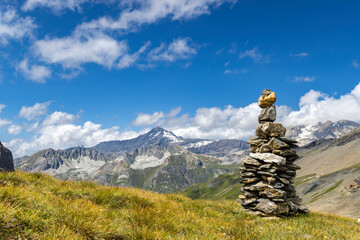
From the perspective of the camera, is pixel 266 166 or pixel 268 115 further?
pixel 268 115

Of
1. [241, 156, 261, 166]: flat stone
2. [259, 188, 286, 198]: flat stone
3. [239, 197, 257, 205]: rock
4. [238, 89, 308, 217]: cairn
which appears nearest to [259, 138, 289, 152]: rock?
[238, 89, 308, 217]: cairn

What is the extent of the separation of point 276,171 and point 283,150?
1.87 metres

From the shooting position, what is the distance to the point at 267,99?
63.7 ft

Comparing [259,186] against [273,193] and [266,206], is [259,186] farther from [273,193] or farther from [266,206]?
[266,206]

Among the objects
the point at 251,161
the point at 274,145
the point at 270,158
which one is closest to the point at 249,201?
Result: the point at 251,161

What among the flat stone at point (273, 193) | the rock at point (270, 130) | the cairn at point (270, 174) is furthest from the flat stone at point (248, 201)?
the rock at point (270, 130)

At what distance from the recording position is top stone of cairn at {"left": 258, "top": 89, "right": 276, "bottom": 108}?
62.9 ft

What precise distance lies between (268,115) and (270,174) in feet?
17.0

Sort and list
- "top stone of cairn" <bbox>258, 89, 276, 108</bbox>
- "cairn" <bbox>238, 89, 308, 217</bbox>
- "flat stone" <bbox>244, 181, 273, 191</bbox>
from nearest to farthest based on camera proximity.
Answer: "cairn" <bbox>238, 89, 308, 217</bbox>, "flat stone" <bbox>244, 181, 273, 191</bbox>, "top stone of cairn" <bbox>258, 89, 276, 108</bbox>

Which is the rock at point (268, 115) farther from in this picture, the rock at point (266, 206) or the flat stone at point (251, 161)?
the rock at point (266, 206)

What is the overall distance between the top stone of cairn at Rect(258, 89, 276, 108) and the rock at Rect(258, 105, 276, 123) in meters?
0.43

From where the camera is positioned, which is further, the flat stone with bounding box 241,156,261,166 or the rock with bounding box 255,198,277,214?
the flat stone with bounding box 241,156,261,166

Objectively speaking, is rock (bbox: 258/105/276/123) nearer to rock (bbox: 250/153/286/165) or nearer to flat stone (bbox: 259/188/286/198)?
rock (bbox: 250/153/286/165)

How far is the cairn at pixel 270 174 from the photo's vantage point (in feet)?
50.6
